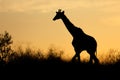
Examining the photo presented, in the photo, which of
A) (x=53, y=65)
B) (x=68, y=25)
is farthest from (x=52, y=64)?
(x=68, y=25)

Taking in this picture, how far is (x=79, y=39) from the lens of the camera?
28.9 m

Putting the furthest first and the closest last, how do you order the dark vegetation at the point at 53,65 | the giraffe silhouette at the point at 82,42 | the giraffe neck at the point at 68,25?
the giraffe neck at the point at 68,25 → the giraffe silhouette at the point at 82,42 → the dark vegetation at the point at 53,65

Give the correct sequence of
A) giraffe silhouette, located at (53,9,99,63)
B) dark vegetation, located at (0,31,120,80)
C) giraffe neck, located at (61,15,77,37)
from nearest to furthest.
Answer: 1. dark vegetation, located at (0,31,120,80)
2. giraffe silhouette, located at (53,9,99,63)
3. giraffe neck, located at (61,15,77,37)

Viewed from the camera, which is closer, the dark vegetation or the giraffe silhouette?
the dark vegetation

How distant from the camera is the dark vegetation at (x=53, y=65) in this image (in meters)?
23.7

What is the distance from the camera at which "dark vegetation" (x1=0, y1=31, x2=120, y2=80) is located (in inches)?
933

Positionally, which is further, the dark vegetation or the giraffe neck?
the giraffe neck

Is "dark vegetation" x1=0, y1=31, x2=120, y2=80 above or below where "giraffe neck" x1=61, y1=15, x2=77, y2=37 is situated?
below

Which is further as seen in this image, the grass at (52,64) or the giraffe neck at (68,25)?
the giraffe neck at (68,25)

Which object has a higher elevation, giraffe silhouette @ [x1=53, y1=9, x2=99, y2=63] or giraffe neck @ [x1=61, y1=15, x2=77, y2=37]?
giraffe neck @ [x1=61, y1=15, x2=77, y2=37]

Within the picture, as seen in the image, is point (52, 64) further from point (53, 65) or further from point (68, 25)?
point (68, 25)

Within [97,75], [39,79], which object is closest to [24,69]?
[39,79]

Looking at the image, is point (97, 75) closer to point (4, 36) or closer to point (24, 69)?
point (24, 69)

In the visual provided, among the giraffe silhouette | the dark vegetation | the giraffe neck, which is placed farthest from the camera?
the giraffe neck
